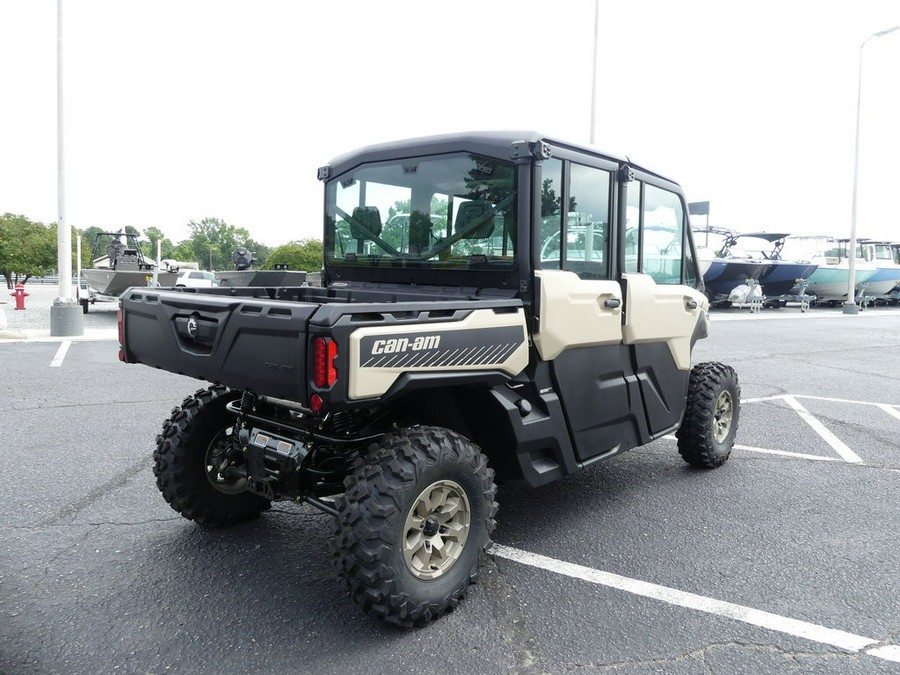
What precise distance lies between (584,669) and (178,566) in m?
2.00

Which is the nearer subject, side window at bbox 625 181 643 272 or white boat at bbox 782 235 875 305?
side window at bbox 625 181 643 272

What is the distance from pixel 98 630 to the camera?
2775 millimetres

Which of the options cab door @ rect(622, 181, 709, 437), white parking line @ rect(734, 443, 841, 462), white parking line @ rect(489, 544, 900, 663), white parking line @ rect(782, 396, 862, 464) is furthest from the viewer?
white parking line @ rect(782, 396, 862, 464)

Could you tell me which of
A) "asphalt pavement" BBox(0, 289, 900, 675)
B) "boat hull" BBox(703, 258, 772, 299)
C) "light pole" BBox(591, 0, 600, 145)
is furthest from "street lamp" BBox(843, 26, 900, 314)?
"asphalt pavement" BBox(0, 289, 900, 675)

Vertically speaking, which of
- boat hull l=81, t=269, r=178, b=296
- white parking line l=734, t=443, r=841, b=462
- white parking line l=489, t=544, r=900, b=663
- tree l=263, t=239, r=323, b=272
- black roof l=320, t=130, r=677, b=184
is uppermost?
tree l=263, t=239, r=323, b=272

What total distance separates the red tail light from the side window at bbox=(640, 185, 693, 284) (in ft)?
7.93

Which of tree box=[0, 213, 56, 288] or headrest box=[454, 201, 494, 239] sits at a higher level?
tree box=[0, 213, 56, 288]

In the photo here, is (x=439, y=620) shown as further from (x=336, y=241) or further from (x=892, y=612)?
(x=336, y=241)

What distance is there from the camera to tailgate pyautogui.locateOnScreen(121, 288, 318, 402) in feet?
8.49

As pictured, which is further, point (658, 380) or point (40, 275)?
point (40, 275)

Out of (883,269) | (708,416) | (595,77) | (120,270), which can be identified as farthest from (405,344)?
(883,269)

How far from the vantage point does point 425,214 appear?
12.6ft

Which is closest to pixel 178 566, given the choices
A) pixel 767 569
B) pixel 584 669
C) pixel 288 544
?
pixel 288 544

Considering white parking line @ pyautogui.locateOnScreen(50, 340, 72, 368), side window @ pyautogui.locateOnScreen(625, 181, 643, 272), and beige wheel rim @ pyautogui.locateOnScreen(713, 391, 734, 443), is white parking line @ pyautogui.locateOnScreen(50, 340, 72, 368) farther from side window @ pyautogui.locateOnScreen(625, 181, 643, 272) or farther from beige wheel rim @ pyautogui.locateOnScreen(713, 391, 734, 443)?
beige wheel rim @ pyautogui.locateOnScreen(713, 391, 734, 443)
